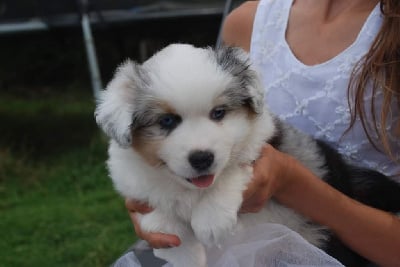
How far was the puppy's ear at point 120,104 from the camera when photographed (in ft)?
5.76

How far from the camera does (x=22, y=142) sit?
5.99 m

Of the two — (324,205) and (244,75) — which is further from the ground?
(244,75)

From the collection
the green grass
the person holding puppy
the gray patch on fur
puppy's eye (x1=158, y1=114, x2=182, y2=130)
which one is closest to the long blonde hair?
the person holding puppy

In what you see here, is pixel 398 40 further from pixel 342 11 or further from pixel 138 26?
pixel 138 26

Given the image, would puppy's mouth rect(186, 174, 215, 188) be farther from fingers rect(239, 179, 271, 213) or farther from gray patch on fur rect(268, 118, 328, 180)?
gray patch on fur rect(268, 118, 328, 180)

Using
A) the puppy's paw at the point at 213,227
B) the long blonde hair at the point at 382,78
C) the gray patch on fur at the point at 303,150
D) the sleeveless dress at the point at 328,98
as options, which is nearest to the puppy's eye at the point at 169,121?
the puppy's paw at the point at 213,227

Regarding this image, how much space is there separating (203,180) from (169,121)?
162 millimetres

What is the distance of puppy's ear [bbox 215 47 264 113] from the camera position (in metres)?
1.81

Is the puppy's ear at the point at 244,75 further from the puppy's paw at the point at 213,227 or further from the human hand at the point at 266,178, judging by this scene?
the puppy's paw at the point at 213,227

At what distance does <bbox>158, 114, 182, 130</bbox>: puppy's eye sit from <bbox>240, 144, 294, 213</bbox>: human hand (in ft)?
0.86

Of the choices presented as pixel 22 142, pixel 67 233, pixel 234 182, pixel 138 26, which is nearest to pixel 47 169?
pixel 22 142

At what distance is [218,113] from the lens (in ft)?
5.73

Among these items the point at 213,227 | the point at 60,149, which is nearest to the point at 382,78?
the point at 213,227

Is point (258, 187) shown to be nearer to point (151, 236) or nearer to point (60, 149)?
point (151, 236)
